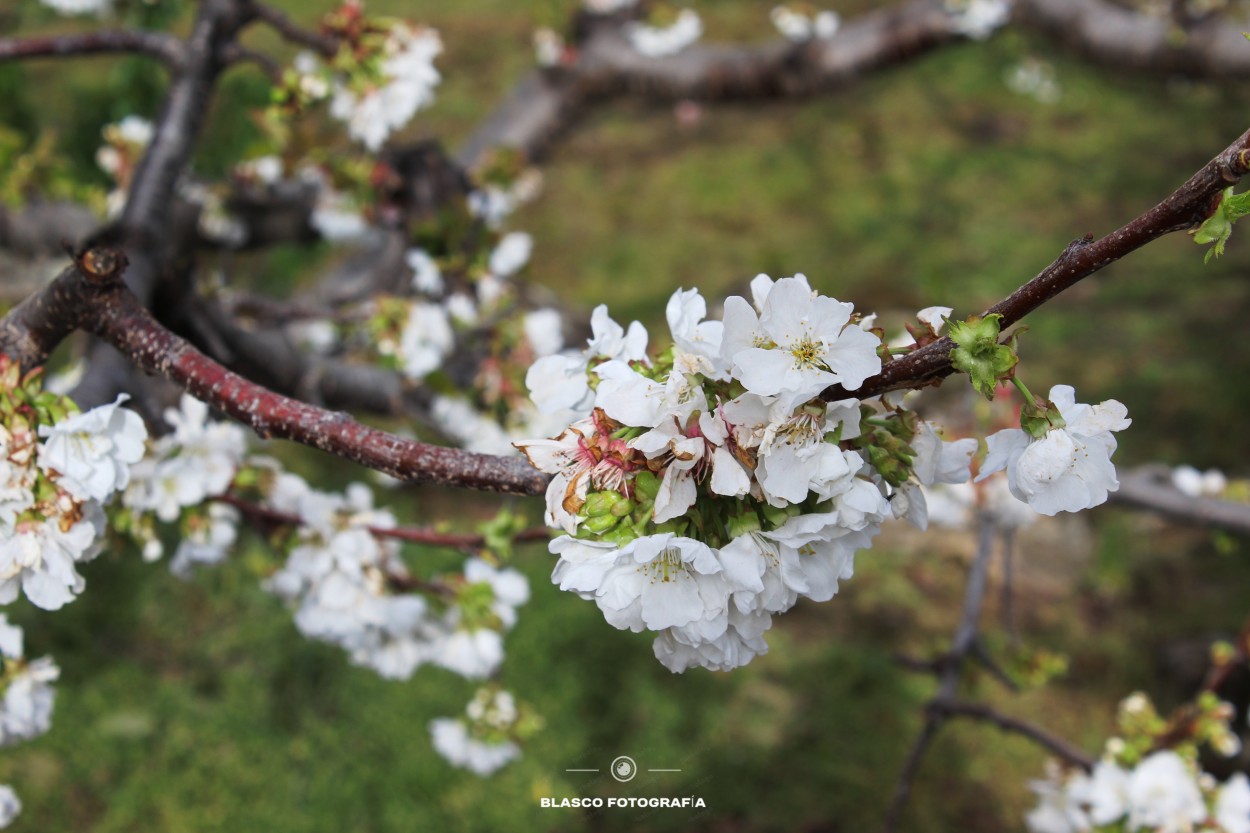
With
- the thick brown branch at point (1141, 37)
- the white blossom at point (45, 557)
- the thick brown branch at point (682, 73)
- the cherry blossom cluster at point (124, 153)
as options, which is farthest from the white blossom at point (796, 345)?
the thick brown branch at point (682, 73)

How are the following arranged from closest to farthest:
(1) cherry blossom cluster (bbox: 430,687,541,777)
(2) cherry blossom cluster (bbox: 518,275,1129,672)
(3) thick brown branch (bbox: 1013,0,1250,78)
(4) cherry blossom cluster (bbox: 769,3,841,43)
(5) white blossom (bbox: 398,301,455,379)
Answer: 1. (2) cherry blossom cluster (bbox: 518,275,1129,672)
2. (1) cherry blossom cluster (bbox: 430,687,541,777)
3. (5) white blossom (bbox: 398,301,455,379)
4. (3) thick brown branch (bbox: 1013,0,1250,78)
5. (4) cherry blossom cluster (bbox: 769,3,841,43)

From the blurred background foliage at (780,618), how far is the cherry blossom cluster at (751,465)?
78cm

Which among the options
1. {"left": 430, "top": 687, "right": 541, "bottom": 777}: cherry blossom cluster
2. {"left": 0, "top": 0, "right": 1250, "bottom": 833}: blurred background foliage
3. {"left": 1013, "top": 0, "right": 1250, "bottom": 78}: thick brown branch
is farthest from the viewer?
{"left": 1013, "top": 0, "right": 1250, "bottom": 78}: thick brown branch

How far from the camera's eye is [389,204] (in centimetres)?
229

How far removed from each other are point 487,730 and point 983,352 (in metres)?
1.50

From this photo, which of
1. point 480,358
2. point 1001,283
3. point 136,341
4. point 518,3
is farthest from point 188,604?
point 518,3

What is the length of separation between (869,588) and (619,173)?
2.97 m

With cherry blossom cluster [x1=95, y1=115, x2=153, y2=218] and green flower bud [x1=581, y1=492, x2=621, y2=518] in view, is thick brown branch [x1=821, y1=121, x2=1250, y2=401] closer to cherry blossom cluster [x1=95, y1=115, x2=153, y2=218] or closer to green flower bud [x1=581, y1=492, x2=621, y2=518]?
green flower bud [x1=581, y1=492, x2=621, y2=518]

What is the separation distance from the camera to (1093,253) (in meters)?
0.71

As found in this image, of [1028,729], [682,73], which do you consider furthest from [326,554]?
[682,73]

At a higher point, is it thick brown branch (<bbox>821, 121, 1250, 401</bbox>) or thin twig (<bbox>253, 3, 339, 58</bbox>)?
thick brown branch (<bbox>821, 121, 1250, 401</bbox>)

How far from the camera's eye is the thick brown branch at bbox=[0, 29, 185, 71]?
1.80 metres

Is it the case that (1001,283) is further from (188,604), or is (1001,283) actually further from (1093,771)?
(188,604)

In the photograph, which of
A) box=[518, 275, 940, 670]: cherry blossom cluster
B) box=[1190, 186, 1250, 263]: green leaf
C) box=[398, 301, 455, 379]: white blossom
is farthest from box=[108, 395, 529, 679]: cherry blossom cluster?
box=[1190, 186, 1250, 263]: green leaf
